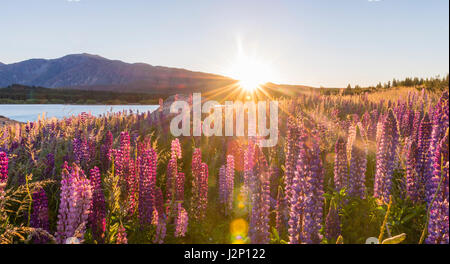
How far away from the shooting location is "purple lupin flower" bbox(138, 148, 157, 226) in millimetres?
3658

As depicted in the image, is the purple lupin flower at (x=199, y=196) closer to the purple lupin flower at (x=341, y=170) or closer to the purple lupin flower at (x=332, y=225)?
the purple lupin flower at (x=332, y=225)

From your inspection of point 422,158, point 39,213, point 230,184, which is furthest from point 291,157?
point 39,213

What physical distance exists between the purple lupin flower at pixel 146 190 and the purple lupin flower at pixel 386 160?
11.0ft

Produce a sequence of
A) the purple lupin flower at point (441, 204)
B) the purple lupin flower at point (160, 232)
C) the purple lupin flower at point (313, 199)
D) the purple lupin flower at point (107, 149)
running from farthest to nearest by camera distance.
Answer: the purple lupin flower at point (107, 149)
the purple lupin flower at point (160, 232)
the purple lupin flower at point (313, 199)
the purple lupin flower at point (441, 204)

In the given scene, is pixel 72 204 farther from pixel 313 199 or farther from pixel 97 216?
pixel 313 199

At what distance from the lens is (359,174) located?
4.33 metres

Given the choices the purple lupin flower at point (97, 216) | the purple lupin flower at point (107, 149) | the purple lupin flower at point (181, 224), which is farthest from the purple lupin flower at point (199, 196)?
the purple lupin flower at point (107, 149)

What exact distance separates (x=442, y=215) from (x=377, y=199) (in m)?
1.56

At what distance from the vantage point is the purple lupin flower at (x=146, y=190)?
3.66 metres

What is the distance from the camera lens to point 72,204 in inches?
112

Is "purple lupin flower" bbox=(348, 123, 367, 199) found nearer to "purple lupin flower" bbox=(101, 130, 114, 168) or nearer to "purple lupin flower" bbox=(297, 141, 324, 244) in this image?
"purple lupin flower" bbox=(297, 141, 324, 244)
